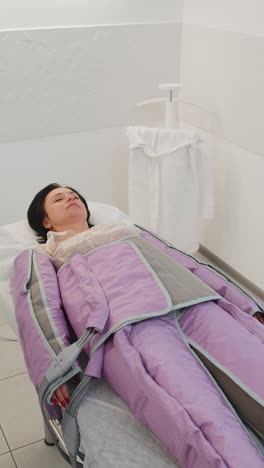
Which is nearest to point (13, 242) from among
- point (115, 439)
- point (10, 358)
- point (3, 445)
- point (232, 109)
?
point (10, 358)

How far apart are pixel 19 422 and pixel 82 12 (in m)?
1.80

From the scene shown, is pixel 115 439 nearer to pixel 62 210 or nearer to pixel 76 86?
pixel 62 210

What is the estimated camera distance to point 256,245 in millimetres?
2613

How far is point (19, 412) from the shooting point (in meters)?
1.99

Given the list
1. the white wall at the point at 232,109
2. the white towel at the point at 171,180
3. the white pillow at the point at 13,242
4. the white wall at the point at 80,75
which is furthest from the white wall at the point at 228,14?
the white pillow at the point at 13,242

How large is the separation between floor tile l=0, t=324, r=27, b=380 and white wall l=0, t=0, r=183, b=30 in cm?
135

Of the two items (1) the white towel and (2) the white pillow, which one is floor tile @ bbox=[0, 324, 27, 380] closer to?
(2) the white pillow

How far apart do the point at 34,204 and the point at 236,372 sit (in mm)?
1032

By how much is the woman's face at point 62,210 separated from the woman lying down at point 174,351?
0.11 meters

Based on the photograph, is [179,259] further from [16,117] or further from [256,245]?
[16,117]

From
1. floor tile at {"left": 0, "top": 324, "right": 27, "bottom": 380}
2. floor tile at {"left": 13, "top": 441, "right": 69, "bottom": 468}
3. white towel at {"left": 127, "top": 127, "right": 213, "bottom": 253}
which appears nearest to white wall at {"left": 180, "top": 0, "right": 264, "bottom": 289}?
white towel at {"left": 127, "top": 127, "right": 213, "bottom": 253}

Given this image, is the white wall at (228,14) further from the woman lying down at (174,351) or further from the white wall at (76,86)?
the woman lying down at (174,351)

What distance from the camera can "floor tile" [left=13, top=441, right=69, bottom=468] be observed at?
1772 mm

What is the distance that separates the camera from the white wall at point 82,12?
248 cm
